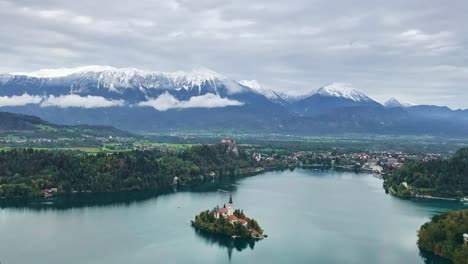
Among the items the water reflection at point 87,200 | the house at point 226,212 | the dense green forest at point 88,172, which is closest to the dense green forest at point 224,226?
the house at point 226,212

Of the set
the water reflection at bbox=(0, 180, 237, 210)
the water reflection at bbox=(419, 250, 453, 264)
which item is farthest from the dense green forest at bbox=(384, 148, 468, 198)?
the water reflection at bbox=(419, 250, 453, 264)

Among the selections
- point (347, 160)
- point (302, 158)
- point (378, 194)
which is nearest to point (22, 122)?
point (302, 158)

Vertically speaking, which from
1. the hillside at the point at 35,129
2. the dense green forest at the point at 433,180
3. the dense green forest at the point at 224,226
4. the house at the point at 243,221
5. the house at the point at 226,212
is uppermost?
the hillside at the point at 35,129

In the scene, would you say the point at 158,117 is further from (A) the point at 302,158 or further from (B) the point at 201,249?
(B) the point at 201,249

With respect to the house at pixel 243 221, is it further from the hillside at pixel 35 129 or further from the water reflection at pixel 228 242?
the hillside at pixel 35 129

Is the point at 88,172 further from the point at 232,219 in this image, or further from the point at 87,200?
the point at 232,219

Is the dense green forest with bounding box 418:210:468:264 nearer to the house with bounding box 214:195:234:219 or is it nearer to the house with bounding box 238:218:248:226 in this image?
the house with bounding box 238:218:248:226
